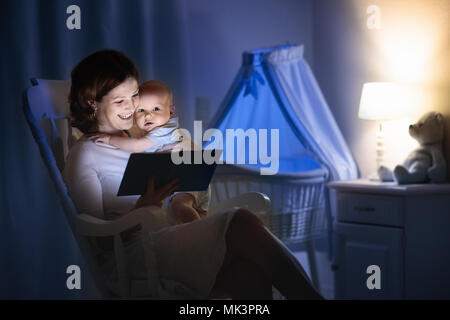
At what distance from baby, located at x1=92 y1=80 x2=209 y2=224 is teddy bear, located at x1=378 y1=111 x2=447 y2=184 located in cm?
110

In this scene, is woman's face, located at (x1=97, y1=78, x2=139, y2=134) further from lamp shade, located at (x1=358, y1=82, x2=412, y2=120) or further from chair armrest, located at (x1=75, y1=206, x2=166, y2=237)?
lamp shade, located at (x1=358, y1=82, x2=412, y2=120)

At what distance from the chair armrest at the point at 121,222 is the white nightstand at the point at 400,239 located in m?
1.26

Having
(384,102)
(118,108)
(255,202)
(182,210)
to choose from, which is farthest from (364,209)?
(118,108)

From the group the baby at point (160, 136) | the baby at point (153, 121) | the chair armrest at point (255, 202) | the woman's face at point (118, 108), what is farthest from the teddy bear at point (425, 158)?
the woman's face at point (118, 108)

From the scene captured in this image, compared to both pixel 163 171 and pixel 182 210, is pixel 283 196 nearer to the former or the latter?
pixel 182 210

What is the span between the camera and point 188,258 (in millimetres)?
1657

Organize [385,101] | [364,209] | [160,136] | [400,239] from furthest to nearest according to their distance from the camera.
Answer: [385,101] < [364,209] < [400,239] < [160,136]

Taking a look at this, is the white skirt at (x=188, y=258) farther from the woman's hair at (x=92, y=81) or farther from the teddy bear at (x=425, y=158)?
the teddy bear at (x=425, y=158)

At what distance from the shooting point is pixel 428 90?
278 centimetres

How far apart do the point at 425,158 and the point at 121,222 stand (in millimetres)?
1636

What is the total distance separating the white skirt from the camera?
1629 mm
